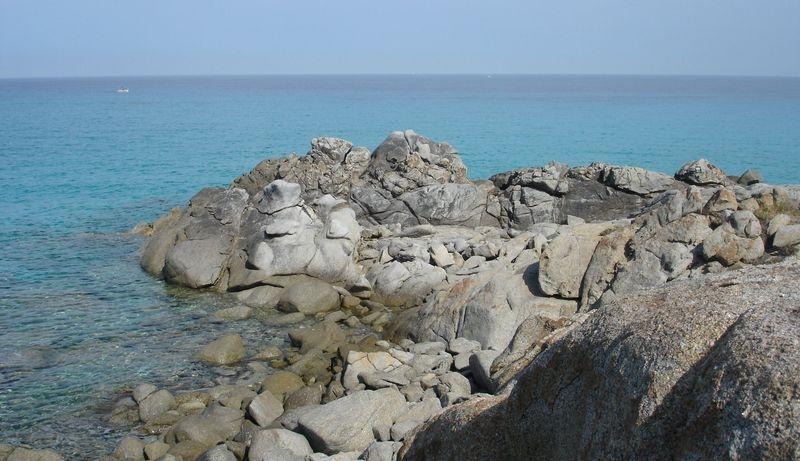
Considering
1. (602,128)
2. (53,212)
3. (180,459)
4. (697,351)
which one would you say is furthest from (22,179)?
(602,128)

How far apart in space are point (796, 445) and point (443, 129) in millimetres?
87969

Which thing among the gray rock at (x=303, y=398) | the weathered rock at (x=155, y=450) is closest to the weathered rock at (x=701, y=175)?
the gray rock at (x=303, y=398)

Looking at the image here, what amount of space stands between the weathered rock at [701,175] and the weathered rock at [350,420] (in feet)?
68.9

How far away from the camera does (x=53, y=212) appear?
4106cm

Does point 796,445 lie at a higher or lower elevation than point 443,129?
higher

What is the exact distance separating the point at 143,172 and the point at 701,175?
42.2 metres

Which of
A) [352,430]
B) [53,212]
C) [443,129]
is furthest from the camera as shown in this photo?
[443,129]

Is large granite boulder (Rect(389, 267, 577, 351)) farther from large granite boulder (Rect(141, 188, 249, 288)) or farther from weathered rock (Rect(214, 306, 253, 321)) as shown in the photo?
large granite boulder (Rect(141, 188, 249, 288))

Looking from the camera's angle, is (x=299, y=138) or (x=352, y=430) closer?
(x=352, y=430)

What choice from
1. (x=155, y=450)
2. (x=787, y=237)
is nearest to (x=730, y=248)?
(x=787, y=237)

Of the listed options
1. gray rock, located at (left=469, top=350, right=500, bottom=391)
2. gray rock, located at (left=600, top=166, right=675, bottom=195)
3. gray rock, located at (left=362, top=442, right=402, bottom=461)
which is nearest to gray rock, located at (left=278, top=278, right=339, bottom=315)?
gray rock, located at (left=469, top=350, right=500, bottom=391)

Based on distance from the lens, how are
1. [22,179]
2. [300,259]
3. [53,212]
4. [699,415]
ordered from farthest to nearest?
[22,179]
[53,212]
[300,259]
[699,415]

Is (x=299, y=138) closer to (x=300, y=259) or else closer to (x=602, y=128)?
(x=602, y=128)

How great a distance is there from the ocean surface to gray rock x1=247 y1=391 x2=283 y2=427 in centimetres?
283
